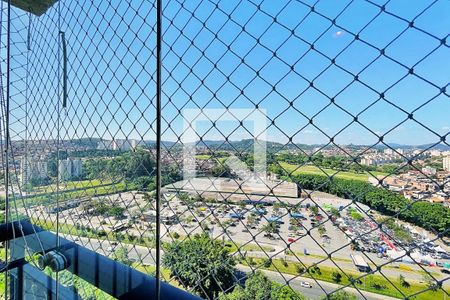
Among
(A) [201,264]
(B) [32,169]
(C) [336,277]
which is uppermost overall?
(B) [32,169]

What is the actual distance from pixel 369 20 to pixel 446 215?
38 centimetres

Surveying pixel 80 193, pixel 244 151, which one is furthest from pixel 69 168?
pixel 244 151

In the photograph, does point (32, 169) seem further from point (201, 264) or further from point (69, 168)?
point (201, 264)

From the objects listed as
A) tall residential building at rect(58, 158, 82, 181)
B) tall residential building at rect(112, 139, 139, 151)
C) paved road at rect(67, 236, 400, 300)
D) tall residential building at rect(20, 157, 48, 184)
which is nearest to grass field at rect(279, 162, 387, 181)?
paved road at rect(67, 236, 400, 300)

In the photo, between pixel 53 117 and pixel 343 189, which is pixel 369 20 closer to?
Answer: pixel 343 189

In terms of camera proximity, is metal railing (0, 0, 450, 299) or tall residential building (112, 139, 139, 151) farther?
tall residential building (112, 139, 139, 151)

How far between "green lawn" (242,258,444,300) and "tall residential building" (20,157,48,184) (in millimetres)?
1202

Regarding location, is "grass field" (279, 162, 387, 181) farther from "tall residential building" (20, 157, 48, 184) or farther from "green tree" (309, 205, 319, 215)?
"tall residential building" (20, 157, 48, 184)

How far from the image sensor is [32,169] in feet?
4.35

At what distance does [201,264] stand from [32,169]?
1142 millimetres

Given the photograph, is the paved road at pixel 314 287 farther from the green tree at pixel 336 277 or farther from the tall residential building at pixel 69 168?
the tall residential building at pixel 69 168

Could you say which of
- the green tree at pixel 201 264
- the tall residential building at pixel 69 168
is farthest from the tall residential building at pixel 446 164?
the tall residential building at pixel 69 168

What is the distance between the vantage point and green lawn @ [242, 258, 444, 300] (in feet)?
1.37

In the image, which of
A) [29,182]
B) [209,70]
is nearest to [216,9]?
[209,70]
